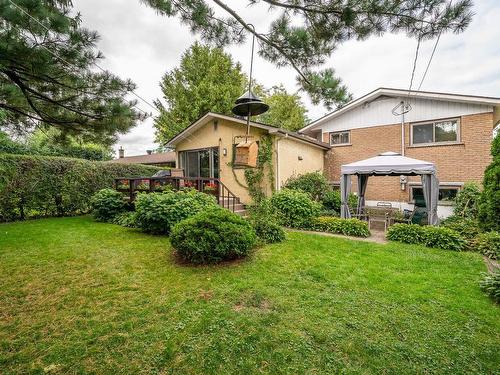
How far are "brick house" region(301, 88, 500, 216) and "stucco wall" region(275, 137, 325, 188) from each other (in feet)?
3.83

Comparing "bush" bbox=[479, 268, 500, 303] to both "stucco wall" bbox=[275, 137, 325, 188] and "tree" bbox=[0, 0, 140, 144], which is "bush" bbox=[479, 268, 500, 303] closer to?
"tree" bbox=[0, 0, 140, 144]

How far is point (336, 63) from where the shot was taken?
134 inches

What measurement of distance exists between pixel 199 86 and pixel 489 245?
65.0 feet

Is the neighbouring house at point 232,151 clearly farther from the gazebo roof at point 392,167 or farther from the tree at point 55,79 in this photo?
the tree at point 55,79

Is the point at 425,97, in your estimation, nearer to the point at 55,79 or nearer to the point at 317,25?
the point at 317,25

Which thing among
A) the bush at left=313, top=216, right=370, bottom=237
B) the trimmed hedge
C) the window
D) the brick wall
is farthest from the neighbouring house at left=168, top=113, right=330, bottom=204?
the trimmed hedge

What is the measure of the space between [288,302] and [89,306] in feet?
8.11

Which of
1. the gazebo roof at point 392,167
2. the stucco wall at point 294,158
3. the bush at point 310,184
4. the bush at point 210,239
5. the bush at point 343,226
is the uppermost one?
the stucco wall at point 294,158

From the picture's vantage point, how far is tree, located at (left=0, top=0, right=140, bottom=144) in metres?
3.17

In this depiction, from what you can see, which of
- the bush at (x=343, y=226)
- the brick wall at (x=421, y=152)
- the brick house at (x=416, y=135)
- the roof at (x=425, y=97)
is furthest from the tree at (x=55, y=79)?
the brick wall at (x=421, y=152)

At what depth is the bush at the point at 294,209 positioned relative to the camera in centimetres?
809

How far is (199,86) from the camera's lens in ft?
66.2

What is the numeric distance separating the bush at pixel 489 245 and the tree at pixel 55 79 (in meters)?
8.05

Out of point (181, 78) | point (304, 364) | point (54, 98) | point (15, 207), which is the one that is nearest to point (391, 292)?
point (304, 364)
